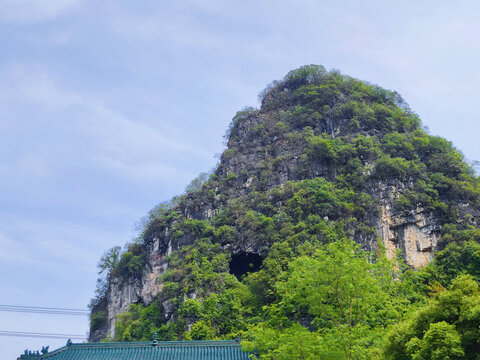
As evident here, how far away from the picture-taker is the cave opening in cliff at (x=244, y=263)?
3675 cm

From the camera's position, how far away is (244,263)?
37.9m

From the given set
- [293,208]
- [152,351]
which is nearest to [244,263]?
[293,208]

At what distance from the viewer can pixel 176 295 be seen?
33.2 metres

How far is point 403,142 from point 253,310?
1759 centimetres

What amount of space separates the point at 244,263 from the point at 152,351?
2093cm

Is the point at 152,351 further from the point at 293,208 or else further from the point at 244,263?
the point at 244,263

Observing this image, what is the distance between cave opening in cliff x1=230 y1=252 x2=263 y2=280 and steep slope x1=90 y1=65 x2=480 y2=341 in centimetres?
10

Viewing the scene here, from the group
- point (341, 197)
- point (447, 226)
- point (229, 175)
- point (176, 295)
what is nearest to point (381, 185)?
point (341, 197)

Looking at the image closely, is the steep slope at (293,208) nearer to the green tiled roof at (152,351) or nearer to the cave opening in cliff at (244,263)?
the cave opening in cliff at (244,263)

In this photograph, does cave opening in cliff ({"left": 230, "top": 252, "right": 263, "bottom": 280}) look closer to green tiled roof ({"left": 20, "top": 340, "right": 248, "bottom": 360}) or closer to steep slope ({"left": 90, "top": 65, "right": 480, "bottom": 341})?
steep slope ({"left": 90, "top": 65, "right": 480, "bottom": 341})

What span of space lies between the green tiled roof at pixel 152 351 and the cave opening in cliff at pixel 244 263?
19.0 m

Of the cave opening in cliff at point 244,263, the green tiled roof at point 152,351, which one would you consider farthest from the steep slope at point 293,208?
the green tiled roof at point 152,351

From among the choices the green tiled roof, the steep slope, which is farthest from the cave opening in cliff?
the green tiled roof

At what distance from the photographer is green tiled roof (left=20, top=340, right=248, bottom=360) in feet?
55.3
